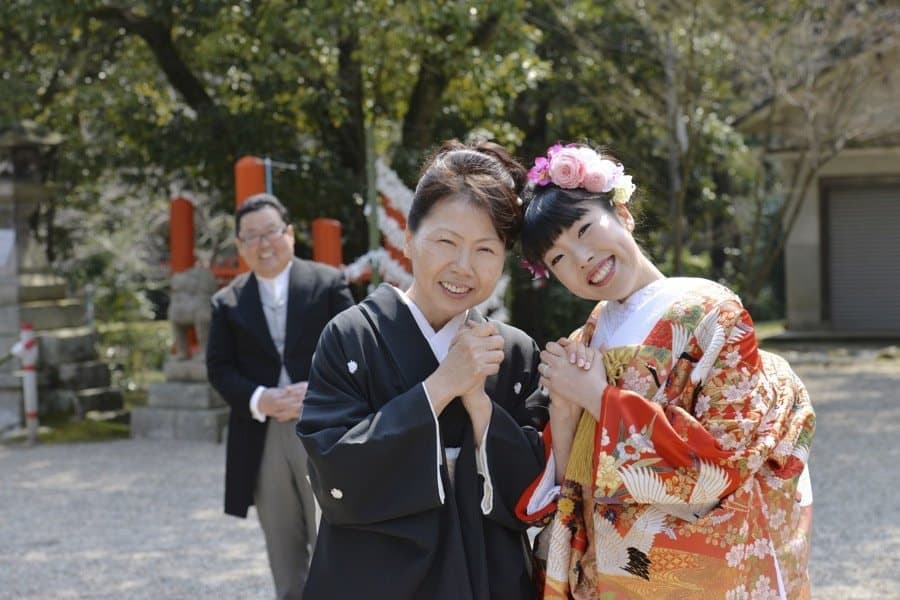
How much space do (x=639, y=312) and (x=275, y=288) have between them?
2250 mm

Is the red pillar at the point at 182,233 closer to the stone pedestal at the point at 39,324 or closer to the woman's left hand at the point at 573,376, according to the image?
the stone pedestal at the point at 39,324

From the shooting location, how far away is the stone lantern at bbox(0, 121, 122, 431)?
10641 mm

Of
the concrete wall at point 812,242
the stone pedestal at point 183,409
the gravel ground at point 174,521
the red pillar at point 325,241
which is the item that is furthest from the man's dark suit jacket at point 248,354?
the concrete wall at point 812,242

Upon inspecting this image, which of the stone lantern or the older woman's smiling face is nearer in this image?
the older woman's smiling face

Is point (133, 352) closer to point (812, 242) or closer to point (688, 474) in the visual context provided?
point (812, 242)

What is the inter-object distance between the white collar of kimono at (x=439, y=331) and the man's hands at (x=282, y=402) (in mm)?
1734

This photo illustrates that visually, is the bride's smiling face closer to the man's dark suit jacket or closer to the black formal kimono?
the black formal kimono

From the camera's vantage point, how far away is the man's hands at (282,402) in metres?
4.01

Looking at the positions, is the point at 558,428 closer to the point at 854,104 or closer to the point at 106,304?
the point at 854,104

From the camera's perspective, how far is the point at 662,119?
12.1 meters

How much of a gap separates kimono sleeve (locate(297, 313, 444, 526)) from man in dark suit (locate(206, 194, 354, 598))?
5.92 feet

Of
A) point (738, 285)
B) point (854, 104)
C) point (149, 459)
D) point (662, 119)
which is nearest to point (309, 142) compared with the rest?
point (662, 119)

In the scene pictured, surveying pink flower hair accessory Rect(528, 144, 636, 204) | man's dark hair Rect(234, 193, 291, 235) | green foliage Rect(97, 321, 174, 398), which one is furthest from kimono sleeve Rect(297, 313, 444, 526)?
green foliage Rect(97, 321, 174, 398)

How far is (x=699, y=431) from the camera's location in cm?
210
